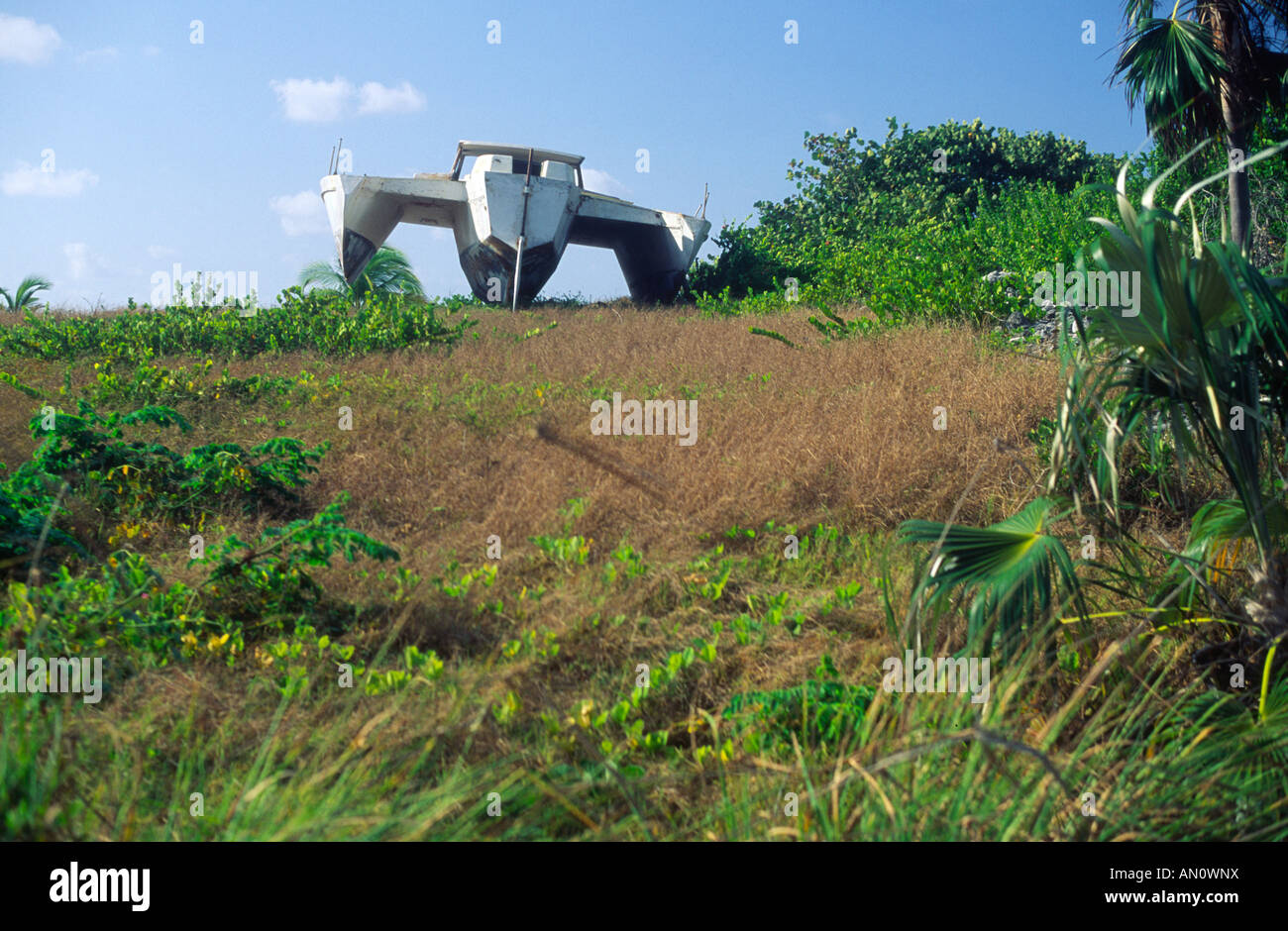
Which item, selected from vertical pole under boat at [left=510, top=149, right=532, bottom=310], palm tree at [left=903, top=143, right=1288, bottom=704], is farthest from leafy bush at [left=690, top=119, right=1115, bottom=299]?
palm tree at [left=903, top=143, right=1288, bottom=704]

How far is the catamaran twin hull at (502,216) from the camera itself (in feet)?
57.6

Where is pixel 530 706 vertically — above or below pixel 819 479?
below

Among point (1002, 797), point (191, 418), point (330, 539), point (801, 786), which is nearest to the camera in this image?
point (1002, 797)

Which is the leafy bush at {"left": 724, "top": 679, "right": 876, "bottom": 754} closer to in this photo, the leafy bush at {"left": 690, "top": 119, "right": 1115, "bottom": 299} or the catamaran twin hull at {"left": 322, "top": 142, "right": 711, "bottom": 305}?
the leafy bush at {"left": 690, "top": 119, "right": 1115, "bottom": 299}

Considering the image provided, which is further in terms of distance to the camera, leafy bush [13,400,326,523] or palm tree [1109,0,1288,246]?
palm tree [1109,0,1288,246]

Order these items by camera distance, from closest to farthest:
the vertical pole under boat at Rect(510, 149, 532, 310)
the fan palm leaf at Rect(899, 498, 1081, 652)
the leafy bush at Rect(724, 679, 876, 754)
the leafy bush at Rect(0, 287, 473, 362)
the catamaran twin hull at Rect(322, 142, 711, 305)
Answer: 1. the fan palm leaf at Rect(899, 498, 1081, 652)
2. the leafy bush at Rect(724, 679, 876, 754)
3. the leafy bush at Rect(0, 287, 473, 362)
4. the vertical pole under boat at Rect(510, 149, 532, 310)
5. the catamaran twin hull at Rect(322, 142, 711, 305)

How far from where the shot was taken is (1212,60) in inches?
404

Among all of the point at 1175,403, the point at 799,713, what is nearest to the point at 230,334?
the point at 799,713

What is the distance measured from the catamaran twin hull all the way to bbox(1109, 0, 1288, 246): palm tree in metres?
10.7

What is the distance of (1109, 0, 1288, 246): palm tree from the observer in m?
10.4

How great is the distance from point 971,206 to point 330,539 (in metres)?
24.2
